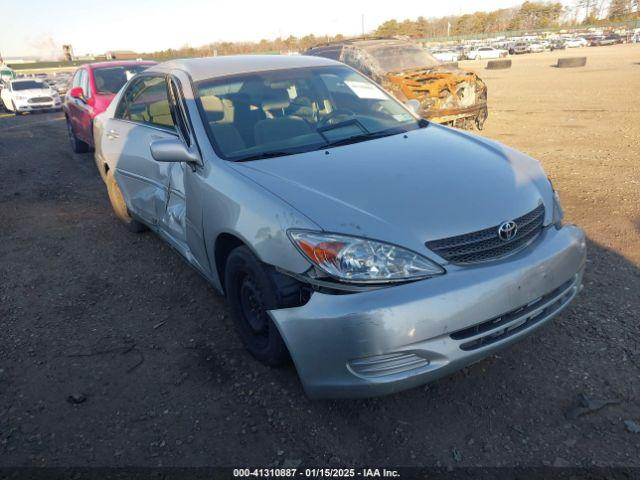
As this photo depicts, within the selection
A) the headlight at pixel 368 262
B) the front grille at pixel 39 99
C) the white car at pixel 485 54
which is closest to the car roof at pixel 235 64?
the headlight at pixel 368 262

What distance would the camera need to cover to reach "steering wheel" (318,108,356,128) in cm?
325

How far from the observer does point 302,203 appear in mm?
2281

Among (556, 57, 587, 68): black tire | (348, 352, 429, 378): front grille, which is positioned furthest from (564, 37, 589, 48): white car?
(348, 352, 429, 378): front grille

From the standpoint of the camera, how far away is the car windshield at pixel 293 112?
298 cm

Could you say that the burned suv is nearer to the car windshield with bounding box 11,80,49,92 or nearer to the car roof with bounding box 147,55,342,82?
the car roof with bounding box 147,55,342,82

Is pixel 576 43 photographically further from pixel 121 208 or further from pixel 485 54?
pixel 121 208

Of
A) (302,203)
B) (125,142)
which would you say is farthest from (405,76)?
(302,203)

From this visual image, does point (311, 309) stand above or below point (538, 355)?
above

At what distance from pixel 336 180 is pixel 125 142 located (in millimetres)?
2626

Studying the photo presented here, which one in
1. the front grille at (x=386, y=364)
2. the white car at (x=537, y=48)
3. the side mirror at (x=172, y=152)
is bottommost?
the white car at (x=537, y=48)

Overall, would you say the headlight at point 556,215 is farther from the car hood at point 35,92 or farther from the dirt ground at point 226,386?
the car hood at point 35,92

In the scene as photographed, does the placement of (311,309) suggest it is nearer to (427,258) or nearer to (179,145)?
(427,258)

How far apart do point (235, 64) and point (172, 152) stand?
3.53ft

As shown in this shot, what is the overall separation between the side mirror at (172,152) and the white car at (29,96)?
747 inches
